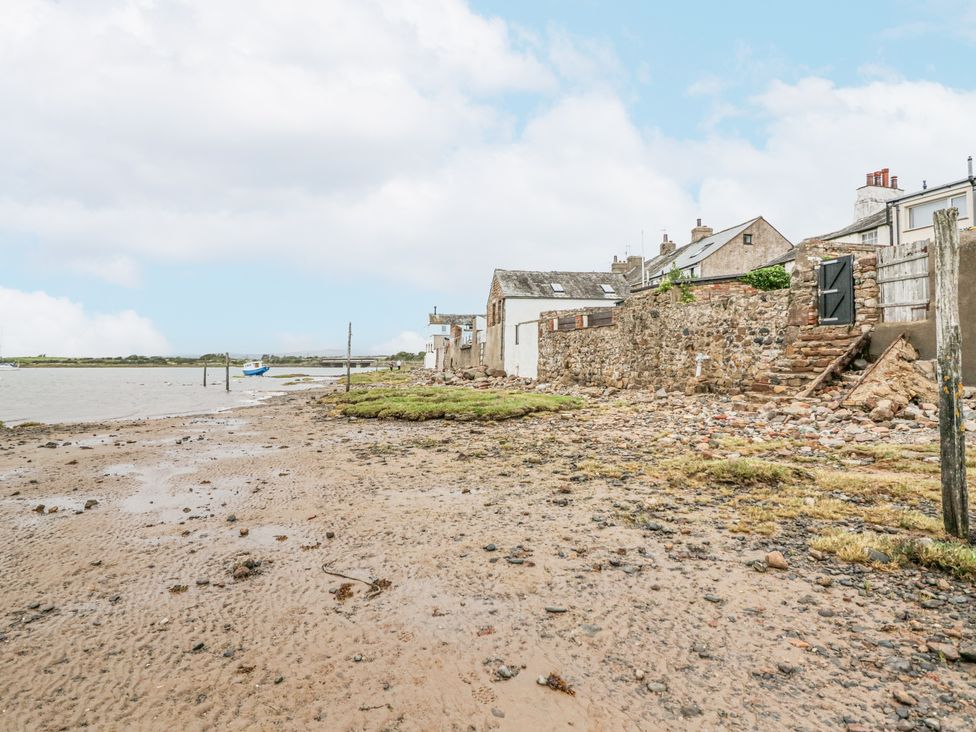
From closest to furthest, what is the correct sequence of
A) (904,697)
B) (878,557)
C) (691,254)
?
(904,697), (878,557), (691,254)

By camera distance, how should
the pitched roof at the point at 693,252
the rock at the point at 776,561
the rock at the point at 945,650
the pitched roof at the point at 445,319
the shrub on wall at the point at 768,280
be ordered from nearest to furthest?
the rock at the point at 945,650 → the rock at the point at 776,561 → the shrub on wall at the point at 768,280 → the pitched roof at the point at 693,252 → the pitched roof at the point at 445,319

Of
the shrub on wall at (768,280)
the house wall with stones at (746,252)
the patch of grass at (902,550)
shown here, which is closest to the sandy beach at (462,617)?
the patch of grass at (902,550)

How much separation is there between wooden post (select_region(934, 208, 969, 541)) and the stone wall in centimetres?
1073

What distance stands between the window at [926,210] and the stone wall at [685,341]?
17.2 metres

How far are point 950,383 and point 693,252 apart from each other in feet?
132

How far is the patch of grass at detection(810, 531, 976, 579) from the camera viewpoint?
13.0ft

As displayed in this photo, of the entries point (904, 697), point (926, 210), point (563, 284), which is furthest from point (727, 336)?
point (563, 284)

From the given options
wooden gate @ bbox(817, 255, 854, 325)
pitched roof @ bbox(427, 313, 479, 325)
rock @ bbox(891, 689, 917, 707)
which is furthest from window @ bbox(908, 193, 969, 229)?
pitched roof @ bbox(427, 313, 479, 325)

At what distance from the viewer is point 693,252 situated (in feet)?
138

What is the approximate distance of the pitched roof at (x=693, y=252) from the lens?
39.1 m

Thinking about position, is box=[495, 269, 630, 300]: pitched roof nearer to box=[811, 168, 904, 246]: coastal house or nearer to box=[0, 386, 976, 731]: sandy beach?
box=[811, 168, 904, 246]: coastal house

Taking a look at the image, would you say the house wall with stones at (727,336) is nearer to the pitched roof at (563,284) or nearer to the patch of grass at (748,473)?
the patch of grass at (748,473)

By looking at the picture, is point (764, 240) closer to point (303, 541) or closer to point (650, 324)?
point (650, 324)

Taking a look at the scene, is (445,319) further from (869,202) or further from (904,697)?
(904,697)
